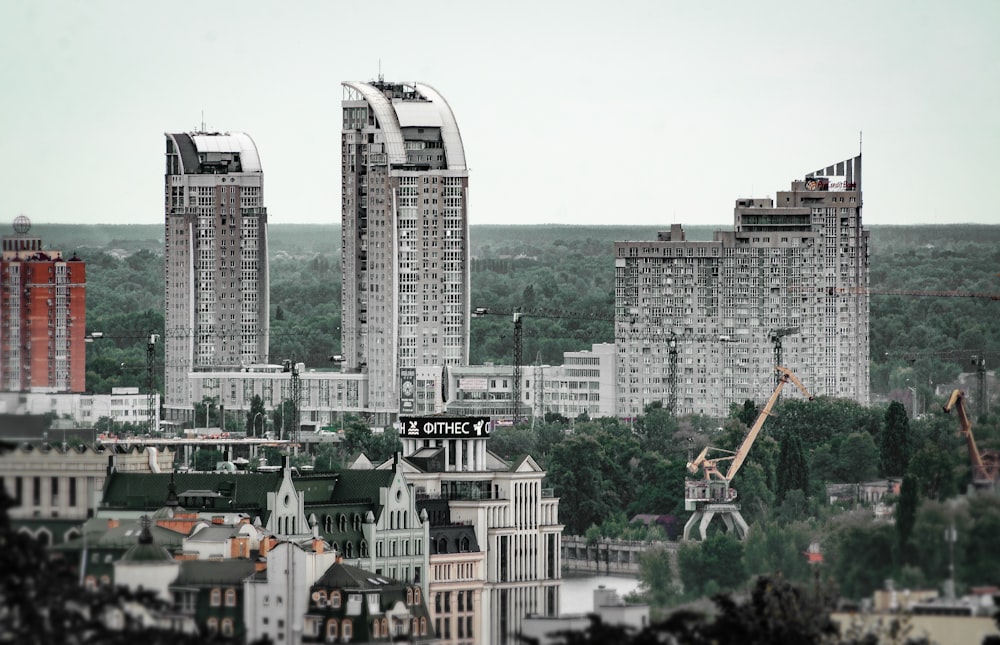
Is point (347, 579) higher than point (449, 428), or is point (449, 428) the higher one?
point (449, 428)

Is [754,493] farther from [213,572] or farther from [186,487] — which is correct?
[213,572]

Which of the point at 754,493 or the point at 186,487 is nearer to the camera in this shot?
the point at 186,487

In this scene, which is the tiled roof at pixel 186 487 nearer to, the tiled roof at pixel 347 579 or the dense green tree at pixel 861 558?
the tiled roof at pixel 347 579

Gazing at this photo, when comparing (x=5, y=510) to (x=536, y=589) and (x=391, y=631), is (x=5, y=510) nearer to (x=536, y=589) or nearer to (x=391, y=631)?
(x=391, y=631)

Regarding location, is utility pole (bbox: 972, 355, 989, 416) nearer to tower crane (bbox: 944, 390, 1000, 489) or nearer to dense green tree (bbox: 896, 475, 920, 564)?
tower crane (bbox: 944, 390, 1000, 489)

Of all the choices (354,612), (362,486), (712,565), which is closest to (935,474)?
(712,565)

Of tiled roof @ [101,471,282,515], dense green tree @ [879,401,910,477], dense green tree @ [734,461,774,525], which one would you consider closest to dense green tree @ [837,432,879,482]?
dense green tree @ [879,401,910,477]

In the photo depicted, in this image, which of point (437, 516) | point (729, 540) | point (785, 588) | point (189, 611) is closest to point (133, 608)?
point (189, 611)
